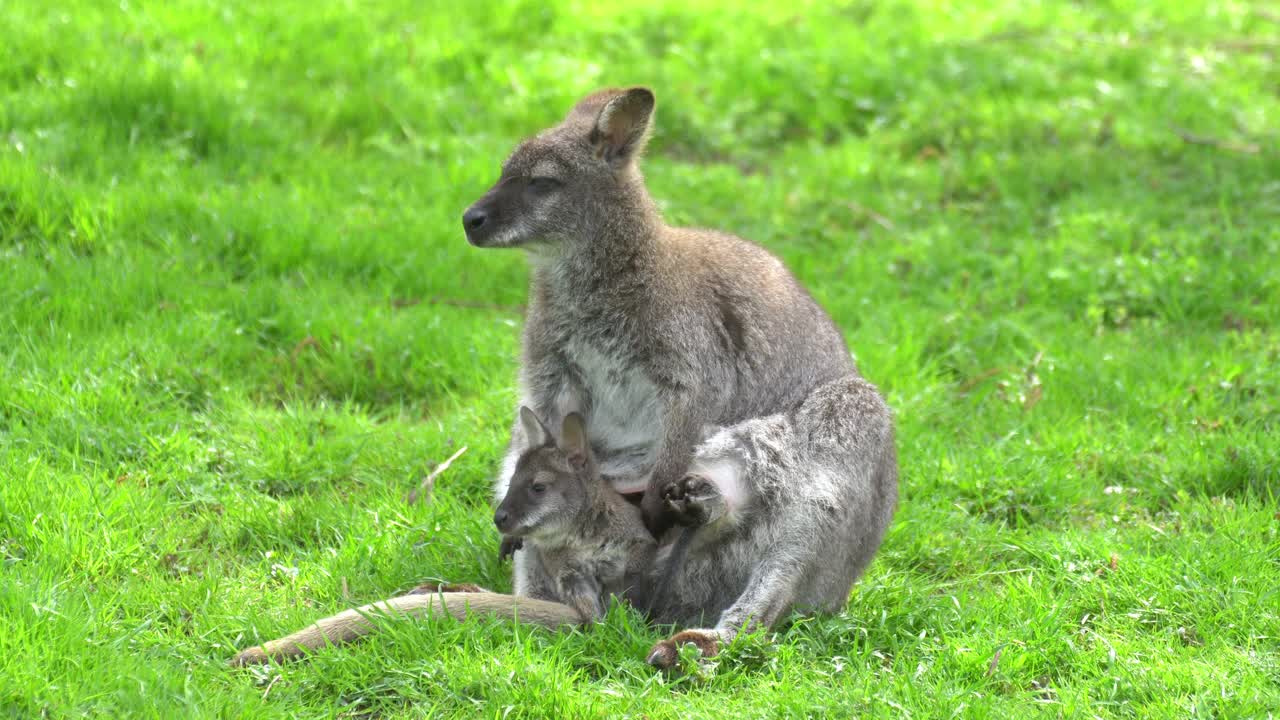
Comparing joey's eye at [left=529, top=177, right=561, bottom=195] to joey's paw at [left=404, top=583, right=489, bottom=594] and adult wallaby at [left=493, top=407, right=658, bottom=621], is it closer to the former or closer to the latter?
adult wallaby at [left=493, top=407, right=658, bottom=621]

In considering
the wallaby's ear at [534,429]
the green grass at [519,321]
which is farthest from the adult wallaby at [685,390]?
the green grass at [519,321]

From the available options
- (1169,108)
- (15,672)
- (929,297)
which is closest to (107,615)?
(15,672)

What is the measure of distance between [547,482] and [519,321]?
8.25 ft

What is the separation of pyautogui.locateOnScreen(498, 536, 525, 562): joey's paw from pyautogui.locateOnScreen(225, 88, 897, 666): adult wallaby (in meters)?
0.04

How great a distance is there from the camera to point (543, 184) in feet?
17.5

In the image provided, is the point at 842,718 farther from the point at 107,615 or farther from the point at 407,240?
the point at 407,240

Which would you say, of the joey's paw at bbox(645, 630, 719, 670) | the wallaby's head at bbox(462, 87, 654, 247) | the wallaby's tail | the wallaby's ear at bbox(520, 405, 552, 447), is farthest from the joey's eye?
the joey's paw at bbox(645, 630, 719, 670)

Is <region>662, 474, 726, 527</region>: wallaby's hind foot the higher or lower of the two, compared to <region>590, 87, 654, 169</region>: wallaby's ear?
lower

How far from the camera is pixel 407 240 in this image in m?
7.82

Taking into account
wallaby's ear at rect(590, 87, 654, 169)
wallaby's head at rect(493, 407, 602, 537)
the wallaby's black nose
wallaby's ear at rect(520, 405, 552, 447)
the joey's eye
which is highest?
wallaby's ear at rect(590, 87, 654, 169)

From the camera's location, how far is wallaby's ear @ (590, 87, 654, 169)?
5309 millimetres

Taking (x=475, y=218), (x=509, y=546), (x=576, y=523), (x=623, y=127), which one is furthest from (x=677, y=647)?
(x=623, y=127)

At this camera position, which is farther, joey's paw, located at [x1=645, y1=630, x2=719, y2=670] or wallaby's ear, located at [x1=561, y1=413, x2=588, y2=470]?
wallaby's ear, located at [x1=561, y1=413, x2=588, y2=470]

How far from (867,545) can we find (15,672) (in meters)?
2.80
